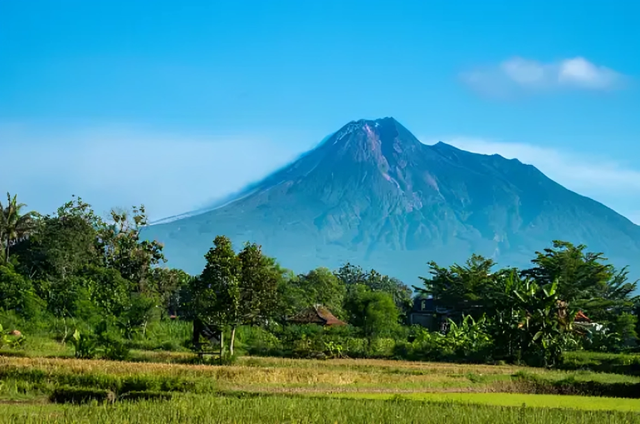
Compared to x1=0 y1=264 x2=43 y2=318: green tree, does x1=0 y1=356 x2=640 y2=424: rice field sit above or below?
below

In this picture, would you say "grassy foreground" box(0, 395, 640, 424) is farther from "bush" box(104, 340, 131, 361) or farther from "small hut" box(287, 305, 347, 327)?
"small hut" box(287, 305, 347, 327)

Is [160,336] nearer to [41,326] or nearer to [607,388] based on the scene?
[41,326]

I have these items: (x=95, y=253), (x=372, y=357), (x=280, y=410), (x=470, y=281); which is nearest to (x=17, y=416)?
(x=280, y=410)

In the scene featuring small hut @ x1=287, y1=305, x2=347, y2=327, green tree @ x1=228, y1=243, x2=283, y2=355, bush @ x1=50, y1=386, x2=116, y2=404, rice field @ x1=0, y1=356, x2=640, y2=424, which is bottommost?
bush @ x1=50, y1=386, x2=116, y2=404

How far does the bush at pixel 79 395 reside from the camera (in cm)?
1828

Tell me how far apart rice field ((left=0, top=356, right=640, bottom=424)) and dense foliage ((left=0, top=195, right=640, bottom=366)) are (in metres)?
3.97

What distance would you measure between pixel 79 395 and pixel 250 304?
13649 mm

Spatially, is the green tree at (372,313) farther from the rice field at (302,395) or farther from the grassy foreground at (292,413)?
the grassy foreground at (292,413)

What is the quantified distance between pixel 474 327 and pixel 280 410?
1075 inches

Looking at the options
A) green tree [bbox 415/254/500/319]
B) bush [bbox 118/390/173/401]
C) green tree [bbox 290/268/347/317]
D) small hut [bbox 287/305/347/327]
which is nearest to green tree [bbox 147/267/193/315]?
small hut [bbox 287/305/347/327]

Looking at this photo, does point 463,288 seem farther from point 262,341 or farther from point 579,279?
point 262,341

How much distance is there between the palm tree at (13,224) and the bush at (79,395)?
1689 inches

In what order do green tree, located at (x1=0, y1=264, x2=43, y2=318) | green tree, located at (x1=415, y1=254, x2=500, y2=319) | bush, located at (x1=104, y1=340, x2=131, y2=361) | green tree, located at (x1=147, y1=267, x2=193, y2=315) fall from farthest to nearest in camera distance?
green tree, located at (x1=415, y1=254, x2=500, y2=319), green tree, located at (x1=147, y1=267, x2=193, y2=315), green tree, located at (x1=0, y1=264, x2=43, y2=318), bush, located at (x1=104, y1=340, x2=131, y2=361)

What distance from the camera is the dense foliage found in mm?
32250
